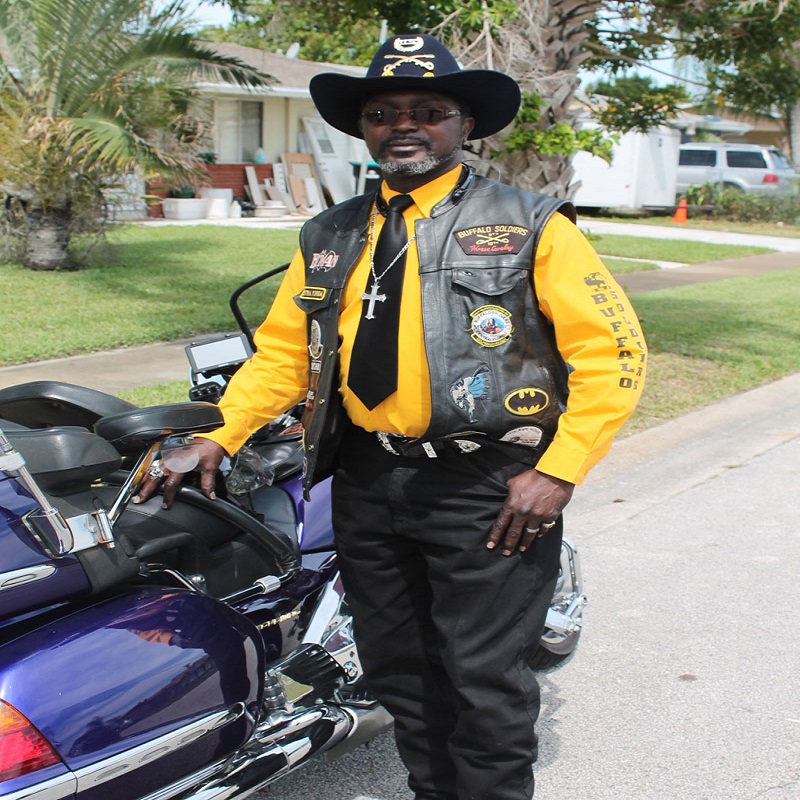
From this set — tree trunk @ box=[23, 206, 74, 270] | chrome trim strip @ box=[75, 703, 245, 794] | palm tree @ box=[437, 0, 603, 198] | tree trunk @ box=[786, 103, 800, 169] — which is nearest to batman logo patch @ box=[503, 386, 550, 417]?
chrome trim strip @ box=[75, 703, 245, 794]

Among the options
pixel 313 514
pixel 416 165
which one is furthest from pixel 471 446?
pixel 313 514

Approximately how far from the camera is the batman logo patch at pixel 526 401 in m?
2.34

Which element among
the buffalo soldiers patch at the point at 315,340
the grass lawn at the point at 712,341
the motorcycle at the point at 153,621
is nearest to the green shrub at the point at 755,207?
the grass lawn at the point at 712,341

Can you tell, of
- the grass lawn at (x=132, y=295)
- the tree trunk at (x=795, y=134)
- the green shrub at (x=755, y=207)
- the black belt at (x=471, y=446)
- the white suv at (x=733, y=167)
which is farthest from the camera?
the tree trunk at (x=795, y=134)

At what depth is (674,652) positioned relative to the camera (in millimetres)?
3871

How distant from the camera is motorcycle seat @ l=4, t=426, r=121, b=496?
2297 mm

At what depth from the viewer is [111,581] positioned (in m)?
2.21

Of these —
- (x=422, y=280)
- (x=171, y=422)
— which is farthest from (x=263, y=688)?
(x=422, y=280)

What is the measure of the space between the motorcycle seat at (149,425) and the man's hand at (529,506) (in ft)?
2.29

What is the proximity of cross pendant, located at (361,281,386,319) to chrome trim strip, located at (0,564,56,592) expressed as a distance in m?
0.88

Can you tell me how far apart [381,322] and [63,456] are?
754 millimetres

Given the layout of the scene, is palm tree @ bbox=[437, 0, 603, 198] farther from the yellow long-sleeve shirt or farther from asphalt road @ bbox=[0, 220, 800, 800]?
the yellow long-sleeve shirt

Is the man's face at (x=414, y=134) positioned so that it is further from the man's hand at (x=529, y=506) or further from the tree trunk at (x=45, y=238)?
the tree trunk at (x=45, y=238)

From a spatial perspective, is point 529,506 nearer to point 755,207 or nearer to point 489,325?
point 489,325
